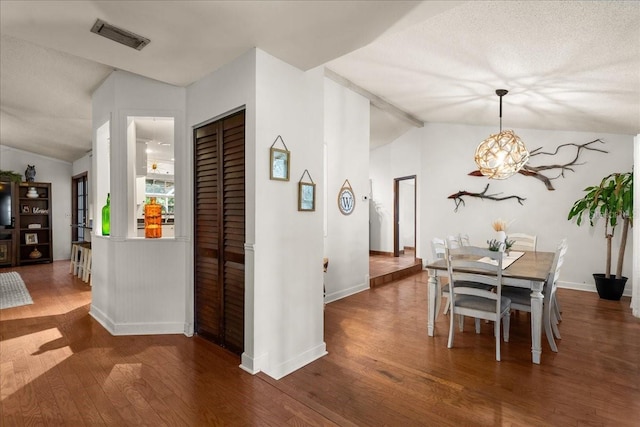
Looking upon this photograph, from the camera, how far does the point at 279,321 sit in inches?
98.8

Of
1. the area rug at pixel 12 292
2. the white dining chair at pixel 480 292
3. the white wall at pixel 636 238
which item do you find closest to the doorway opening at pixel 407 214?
the white wall at pixel 636 238

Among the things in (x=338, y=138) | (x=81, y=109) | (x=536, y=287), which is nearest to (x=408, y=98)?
(x=338, y=138)

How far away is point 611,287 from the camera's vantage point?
4.59m

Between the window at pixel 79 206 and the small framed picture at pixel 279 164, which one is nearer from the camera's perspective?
the small framed picture at pixel 279 164

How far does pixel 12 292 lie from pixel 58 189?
4175 mm

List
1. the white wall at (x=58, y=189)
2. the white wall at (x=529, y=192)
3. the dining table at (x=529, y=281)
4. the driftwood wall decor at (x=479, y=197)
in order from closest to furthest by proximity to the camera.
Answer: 1. the dining table at (x=529, y=281)
2. the white wall at (x=529, y=192)
3. the driftwood wall decor at (x=479, y=197)
4. the white wall at (x=58, y=189)

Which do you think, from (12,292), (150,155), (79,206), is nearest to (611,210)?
(150,155)

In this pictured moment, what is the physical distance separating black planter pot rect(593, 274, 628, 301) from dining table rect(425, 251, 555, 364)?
163 cm

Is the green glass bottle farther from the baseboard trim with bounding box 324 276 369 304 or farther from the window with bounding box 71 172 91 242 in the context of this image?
the window with bounding box 71 172 91 242

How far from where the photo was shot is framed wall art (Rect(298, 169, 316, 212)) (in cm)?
265

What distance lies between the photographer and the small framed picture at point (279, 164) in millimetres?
2434

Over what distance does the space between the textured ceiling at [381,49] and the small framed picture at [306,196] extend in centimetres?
94

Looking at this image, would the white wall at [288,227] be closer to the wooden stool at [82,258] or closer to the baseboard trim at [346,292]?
the baseboard trim at [346,292]

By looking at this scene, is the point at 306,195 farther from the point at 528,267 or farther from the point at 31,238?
the point at 31,238
